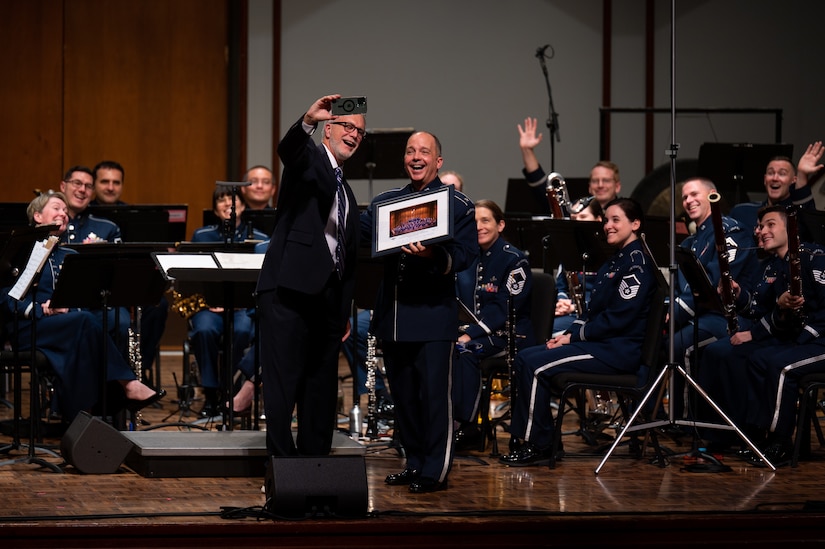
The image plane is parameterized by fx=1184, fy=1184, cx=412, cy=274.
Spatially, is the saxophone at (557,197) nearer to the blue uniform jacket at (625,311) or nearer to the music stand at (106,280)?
the blue uniform jacket at (625,311)

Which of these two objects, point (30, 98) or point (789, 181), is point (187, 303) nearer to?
point (789, 181)

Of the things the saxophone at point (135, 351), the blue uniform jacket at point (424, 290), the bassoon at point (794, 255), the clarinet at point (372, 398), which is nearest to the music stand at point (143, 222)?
the saxophone at point (135, 351)

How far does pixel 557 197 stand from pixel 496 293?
1691mm

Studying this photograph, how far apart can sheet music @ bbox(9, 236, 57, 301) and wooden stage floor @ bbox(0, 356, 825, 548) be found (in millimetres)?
806

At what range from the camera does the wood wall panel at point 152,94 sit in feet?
34.5

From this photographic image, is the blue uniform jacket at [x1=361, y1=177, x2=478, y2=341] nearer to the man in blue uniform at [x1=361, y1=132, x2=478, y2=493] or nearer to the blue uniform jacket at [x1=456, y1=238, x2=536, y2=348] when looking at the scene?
the man in blue uniform at [x1=361, y1=132, x2=478, y2=493]

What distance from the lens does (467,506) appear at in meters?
4.54

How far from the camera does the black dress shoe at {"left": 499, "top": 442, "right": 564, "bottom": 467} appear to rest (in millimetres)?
5648

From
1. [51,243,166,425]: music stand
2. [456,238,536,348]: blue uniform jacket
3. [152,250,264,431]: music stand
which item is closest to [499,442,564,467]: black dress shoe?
[456,238,536,348]: blue uniform jacket

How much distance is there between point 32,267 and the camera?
532 centimetres

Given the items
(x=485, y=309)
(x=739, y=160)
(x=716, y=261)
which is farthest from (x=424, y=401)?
(x=739, y=160)

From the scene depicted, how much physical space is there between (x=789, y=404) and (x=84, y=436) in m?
3.31

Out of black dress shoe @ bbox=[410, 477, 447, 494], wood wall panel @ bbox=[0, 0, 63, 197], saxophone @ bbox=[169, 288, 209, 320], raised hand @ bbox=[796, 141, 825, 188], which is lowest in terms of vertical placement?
black dress shoe @ bbox=[410, 477, 447, 494]

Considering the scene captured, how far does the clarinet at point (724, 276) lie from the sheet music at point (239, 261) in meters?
2.14
